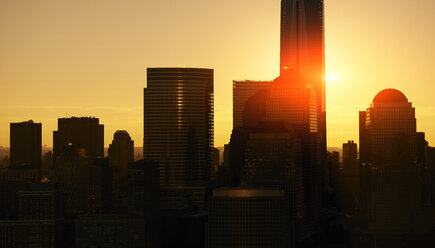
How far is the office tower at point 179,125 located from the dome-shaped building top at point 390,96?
3113cm

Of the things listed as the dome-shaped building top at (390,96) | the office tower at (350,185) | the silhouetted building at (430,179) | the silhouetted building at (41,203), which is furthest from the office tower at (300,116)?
the silhouetted building at (41,203)

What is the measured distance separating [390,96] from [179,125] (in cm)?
3854

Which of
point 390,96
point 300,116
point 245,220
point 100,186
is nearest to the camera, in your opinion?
point 245,220

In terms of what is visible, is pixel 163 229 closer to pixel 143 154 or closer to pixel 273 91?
pixel 143 154

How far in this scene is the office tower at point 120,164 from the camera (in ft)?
522

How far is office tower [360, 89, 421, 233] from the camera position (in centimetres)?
17212

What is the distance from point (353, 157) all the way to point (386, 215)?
2690 centimetres

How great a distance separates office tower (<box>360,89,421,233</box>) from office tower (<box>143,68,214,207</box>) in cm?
3048

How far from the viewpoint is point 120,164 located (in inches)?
7052

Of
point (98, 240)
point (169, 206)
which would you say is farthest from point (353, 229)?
point (98, 240)

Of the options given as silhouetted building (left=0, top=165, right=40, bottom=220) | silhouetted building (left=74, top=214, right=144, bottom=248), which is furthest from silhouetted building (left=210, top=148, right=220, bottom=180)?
silhouetted building (left=74, top=214, right=144, bottom=248)

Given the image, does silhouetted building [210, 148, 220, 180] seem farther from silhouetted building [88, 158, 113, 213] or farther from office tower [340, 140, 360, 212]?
office tower [340, 140, 360, 212]

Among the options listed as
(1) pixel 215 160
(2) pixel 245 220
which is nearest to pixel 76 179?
(1) pixel 215 160

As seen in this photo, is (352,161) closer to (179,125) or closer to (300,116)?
(300,116)
